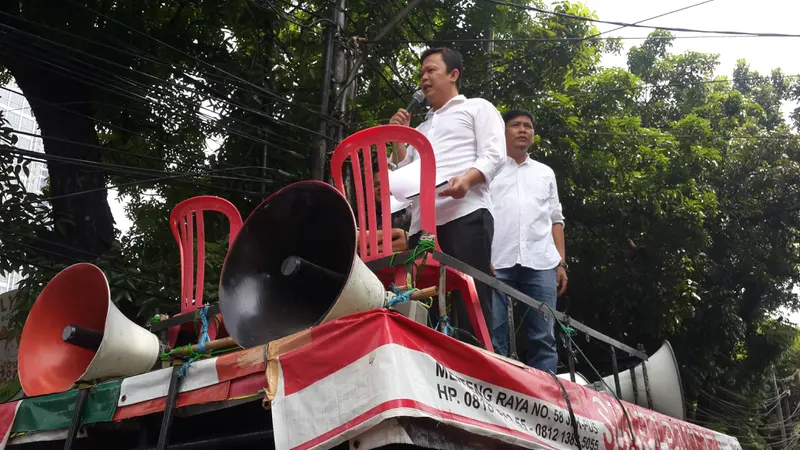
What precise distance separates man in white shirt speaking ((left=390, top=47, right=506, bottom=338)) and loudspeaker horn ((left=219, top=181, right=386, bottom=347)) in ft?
2.01

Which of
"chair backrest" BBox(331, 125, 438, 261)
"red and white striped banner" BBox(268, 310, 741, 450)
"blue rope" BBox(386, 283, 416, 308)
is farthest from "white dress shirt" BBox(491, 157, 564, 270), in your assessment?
"blue rope" BBox(386, 283, 416, 308)

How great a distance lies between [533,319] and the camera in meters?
4.54

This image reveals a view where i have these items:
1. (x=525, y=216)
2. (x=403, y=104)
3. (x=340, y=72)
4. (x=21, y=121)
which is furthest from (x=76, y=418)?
(x=21, y=121)

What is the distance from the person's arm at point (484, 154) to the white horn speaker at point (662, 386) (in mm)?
2263

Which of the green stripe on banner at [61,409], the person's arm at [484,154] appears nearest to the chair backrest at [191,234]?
the green stripe on banner at [61,409]

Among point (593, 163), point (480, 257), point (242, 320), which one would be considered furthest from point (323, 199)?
point (593, 163)

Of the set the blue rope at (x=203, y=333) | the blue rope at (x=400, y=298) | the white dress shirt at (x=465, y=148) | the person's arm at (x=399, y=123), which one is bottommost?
the blue rope at (x=400, y=298)

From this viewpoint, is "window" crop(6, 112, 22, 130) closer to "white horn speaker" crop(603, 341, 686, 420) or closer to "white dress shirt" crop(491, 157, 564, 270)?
"white dress shirt" crop(491, 157, 564, 270)

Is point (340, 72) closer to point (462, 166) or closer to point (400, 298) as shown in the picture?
point (462, 166)

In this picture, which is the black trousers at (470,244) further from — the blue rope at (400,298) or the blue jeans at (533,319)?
the blue rope at (400,298)

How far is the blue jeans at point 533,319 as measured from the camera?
4324mm

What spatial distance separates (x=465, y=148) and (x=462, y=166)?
0.11 m

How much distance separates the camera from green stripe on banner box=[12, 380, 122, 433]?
10.7 feet

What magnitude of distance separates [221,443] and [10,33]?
423cm
